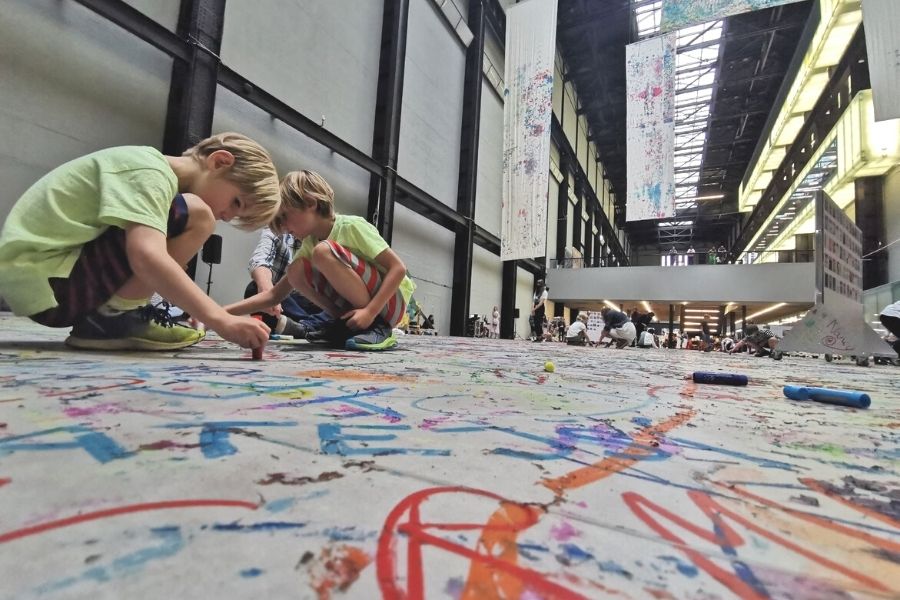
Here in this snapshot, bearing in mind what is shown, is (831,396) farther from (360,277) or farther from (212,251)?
(212,251)

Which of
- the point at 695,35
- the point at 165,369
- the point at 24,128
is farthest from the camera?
the point at 695,35

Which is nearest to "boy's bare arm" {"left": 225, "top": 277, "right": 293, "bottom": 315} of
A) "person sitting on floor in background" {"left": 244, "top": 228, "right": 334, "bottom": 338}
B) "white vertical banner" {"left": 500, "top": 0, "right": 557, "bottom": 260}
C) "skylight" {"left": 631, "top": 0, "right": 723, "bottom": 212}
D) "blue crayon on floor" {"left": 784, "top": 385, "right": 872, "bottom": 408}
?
"person sitting on floor in background" {"left": 244, "top": 228, "right": 334, "bottom": 338}

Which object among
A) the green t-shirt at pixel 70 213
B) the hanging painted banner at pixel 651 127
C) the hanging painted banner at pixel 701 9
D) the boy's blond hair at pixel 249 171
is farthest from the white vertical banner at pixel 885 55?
the green t-shirt at pixel 70 213

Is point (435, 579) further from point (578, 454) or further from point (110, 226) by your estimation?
point (110, 226)

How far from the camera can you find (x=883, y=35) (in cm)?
338

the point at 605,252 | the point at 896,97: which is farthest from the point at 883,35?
the point at 605,252

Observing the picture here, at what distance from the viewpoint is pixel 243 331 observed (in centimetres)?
80

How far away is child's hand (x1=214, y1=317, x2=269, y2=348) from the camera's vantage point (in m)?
0.78

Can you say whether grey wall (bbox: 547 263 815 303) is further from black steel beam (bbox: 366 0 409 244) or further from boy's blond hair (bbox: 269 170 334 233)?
boy's blond hair (bbox: 269 170 334 233)

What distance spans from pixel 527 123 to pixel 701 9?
2087mm

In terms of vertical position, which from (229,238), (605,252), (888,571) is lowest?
(888,571)

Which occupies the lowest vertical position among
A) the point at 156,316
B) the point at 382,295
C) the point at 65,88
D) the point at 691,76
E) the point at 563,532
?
the point at 563,532

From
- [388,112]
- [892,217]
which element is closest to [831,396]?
[388,112]

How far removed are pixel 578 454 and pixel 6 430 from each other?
443mm
